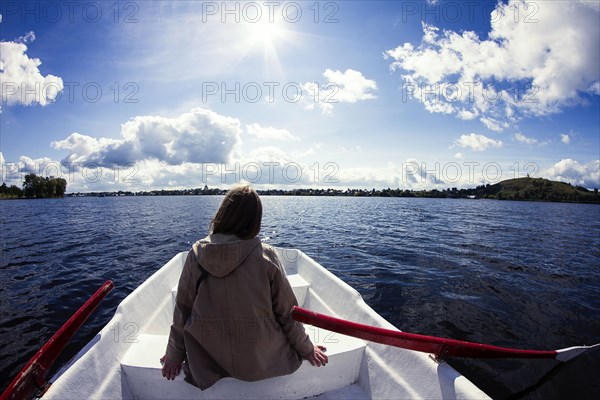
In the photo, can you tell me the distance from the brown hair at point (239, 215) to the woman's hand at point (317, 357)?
1.70 m

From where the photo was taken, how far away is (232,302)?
2590 mm

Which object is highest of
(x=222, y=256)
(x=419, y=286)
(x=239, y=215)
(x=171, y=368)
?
(x=239, y=215)

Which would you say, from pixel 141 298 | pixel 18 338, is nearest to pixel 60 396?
pixel 141 298

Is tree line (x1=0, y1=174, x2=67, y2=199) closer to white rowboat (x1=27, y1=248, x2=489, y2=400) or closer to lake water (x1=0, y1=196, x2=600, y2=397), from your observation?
lake water (x1=0, y1=196, x2=600, y2=397)

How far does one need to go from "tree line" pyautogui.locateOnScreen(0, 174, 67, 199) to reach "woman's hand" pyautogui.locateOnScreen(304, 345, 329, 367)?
199117mm

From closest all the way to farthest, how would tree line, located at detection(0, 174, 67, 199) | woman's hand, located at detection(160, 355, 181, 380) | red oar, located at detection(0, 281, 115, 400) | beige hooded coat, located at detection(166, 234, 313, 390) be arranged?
red oar, located at detection(0, 281, 115, 400), beige hooded coat, located at detection(166, 234, 313, 390), woman's hand, located at detection(160, 355, 181, 380), tree line, located at detection(0, 174, 67, 199)

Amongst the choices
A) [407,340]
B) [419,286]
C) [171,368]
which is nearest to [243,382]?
[171,368]

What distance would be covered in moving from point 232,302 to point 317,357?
148 centimetres

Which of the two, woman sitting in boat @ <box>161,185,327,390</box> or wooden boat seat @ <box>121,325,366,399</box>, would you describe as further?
wooden boat seat @ <box>121,325,366,399</box>

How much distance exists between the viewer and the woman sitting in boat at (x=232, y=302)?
257cm

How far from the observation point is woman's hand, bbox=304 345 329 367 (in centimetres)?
327

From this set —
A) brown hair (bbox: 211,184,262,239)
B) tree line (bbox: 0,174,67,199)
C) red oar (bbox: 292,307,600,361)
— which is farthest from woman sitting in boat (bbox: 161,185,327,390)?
tree line (bbox: 0,174,67,199)

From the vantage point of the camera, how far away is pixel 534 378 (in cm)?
546

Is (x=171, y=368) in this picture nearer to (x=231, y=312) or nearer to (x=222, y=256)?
(x=231, y=312)
